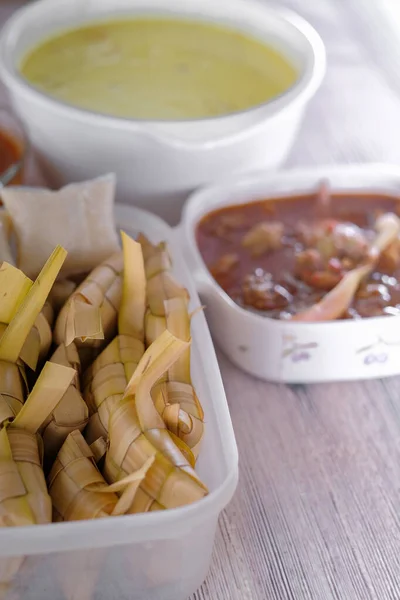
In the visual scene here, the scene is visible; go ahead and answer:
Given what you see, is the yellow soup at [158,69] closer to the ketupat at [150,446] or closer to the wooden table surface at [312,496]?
the wooden table surface at [312,496]

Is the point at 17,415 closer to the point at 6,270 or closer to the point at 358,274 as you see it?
the point at 6,270

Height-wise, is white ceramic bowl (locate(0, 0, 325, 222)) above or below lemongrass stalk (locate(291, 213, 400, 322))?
above

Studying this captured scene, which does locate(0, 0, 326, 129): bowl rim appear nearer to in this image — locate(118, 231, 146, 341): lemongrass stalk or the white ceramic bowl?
the white ceramic bowl

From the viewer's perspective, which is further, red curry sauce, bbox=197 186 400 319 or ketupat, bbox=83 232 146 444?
red curry sauce, bbox=197 186 400 319

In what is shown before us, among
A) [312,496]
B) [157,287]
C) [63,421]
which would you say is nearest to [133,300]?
[157,287]

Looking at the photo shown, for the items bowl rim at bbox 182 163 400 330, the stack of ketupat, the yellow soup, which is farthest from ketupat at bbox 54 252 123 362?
the yellow soup

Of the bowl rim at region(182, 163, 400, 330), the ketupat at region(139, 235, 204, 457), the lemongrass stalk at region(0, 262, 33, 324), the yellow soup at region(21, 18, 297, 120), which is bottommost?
Result: the bowl rim at region(182, 163, 400, 330)

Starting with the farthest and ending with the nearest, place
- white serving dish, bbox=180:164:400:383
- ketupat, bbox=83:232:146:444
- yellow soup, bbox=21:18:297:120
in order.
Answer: yellow soup, bbox=21:18:297:120
white serving dish, bbox=180:164:400:383
ketupat, bbox=83:232:146:444

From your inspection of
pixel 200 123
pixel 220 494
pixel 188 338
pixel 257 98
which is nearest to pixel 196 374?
pixel 188 338
